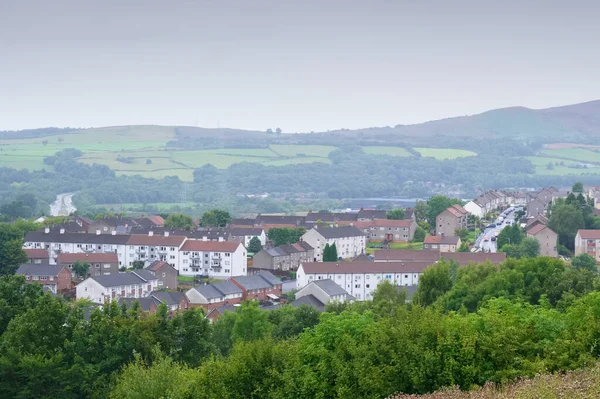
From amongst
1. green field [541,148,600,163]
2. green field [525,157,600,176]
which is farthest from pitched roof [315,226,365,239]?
green field [541,148,600,163]

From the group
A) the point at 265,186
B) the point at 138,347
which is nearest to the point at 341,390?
the point at 138,347

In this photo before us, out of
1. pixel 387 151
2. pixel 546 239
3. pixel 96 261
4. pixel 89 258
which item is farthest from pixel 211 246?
pixel 387 151

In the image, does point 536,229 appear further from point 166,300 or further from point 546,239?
point 166,300

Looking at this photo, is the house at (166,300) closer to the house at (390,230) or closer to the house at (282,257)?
the house at (282,257)

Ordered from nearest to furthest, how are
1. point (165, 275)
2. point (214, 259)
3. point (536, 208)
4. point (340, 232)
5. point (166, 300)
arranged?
point (166, 300) < point (165, 275) < point (214, 259) < point (340, 232) < point (536, 208)

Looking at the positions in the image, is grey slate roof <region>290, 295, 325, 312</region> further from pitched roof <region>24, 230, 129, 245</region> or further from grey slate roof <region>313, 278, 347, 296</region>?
pitched roof <region>24, 230, 129, 245</region>

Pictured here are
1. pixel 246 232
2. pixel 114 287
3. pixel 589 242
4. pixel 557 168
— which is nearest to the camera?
pixel 114 287

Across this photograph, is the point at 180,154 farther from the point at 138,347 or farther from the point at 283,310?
the point at 138,347
